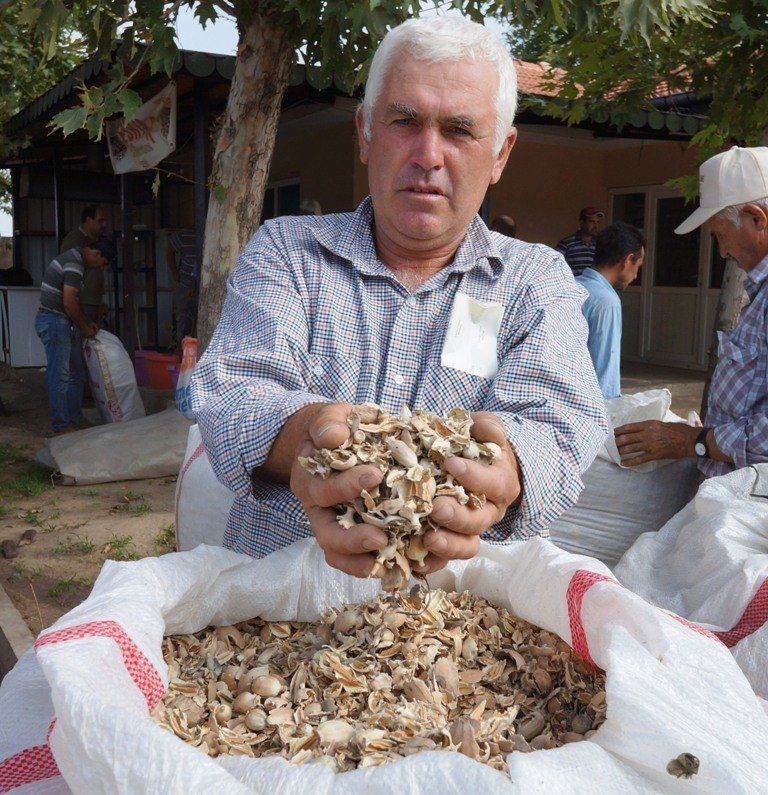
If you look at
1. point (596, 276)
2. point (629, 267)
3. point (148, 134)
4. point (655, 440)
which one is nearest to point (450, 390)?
point (655, 440)

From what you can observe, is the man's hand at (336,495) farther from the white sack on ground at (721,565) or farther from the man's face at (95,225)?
the man's face at (95,225)

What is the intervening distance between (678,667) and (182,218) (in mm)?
→ 10960

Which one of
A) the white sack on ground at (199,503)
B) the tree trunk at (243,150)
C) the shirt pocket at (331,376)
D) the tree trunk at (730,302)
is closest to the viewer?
the shirt pocket at (331,376)

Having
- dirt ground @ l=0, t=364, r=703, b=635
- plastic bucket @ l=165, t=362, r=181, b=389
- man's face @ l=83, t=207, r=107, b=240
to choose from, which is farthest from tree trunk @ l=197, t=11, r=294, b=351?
man's face @ l=83, t=207, r=107, b=240

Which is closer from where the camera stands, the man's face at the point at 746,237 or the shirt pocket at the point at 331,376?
the shirt pocket at the point at 331,376

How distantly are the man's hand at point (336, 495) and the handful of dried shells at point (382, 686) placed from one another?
195 mm

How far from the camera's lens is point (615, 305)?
4320 mm

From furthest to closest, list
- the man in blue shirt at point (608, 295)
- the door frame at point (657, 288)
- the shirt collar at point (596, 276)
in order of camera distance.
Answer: the door frame at point (657, 288), the shirt collar at point (596, 276), the man in blue shirt at point (608, 295)

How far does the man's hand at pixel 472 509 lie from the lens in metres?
1.19

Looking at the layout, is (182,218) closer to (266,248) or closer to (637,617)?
(266,248)

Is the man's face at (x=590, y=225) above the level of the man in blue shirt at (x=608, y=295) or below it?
above

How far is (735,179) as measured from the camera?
265cm

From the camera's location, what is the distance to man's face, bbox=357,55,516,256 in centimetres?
151

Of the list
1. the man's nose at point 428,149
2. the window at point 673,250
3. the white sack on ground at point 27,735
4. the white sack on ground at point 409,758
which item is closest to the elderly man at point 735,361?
the white sack on ground at point 409,758
